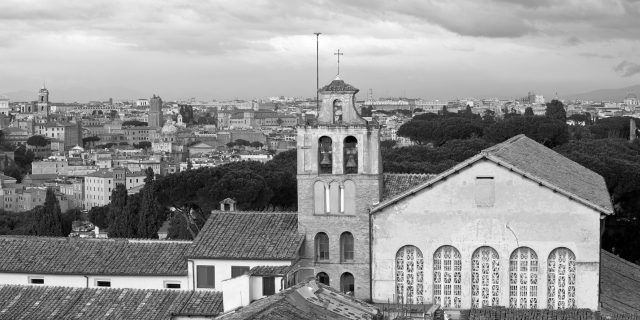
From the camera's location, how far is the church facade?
2591 cm

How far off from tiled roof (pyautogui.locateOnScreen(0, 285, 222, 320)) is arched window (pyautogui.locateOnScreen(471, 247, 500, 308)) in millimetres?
5611

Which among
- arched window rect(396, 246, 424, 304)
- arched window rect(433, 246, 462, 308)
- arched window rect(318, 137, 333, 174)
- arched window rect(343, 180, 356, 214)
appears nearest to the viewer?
arched window rect(433, 246, 462, 308)

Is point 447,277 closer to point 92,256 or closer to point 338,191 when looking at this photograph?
point 338,191

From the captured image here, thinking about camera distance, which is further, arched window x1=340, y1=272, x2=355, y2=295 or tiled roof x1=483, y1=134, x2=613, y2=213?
arched window x1=340, y1=272, x2=355, y2=295

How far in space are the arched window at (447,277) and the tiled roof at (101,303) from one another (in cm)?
482

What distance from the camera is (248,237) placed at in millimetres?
27812

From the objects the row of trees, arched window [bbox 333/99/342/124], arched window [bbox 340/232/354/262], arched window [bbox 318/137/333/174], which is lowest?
arched window [bbox 340/232/354/262]

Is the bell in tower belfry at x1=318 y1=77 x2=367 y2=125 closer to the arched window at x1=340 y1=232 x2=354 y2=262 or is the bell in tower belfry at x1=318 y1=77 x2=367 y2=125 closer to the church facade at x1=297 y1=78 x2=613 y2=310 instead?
the church facade at x1=297 y1=78 x2=613 y2=310

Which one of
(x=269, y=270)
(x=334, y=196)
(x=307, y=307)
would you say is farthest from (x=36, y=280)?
(x=307, y=307)

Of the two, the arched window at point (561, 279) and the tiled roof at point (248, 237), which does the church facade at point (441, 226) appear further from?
the tiled roof at point (248, 237)

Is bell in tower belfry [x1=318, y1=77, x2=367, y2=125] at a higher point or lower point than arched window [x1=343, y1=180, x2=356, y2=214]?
higher

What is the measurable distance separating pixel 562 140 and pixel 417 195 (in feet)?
129

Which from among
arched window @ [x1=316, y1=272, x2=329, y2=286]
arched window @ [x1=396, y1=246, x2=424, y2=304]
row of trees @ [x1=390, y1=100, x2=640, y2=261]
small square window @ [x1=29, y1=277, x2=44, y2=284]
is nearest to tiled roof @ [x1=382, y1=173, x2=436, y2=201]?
arched window @ [x1=396, y1=246, x2=424, y2=304]

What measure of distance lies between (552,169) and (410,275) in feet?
16.0
